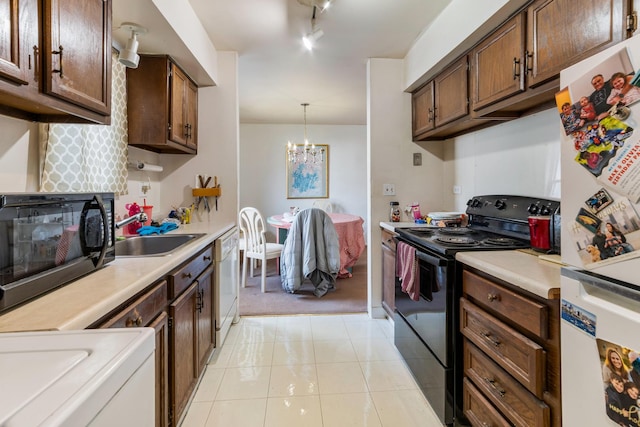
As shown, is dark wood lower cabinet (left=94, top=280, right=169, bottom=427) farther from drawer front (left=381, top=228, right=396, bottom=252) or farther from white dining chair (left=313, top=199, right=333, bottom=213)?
white dining chair (left=313, top=199, right=333, bottom=213)

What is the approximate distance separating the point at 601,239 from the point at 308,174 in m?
5.10

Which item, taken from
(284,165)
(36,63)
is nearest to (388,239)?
(36,63)

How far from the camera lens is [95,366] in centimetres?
55

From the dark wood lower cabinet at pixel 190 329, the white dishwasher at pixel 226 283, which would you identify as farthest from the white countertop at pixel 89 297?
the white dishwasher at pixel 226 283

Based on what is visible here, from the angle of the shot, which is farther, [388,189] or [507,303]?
[388,189]

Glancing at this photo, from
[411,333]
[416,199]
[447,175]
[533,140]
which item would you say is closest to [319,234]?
[416,199]

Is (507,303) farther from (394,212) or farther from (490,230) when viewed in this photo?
(394,212)

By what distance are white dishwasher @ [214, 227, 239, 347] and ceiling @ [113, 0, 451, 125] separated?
4.53 feet

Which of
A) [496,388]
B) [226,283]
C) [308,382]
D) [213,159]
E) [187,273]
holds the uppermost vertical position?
[213,159]

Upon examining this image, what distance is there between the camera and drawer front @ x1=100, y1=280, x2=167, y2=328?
94cm

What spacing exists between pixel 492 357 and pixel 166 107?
2.41 meters

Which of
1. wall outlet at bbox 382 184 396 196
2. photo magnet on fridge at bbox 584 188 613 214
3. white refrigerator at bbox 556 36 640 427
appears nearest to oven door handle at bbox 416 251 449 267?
white refrigerator at bbox 556 36 640 427

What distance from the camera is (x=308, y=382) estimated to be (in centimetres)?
191

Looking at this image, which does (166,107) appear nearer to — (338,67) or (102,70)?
(102,70)
